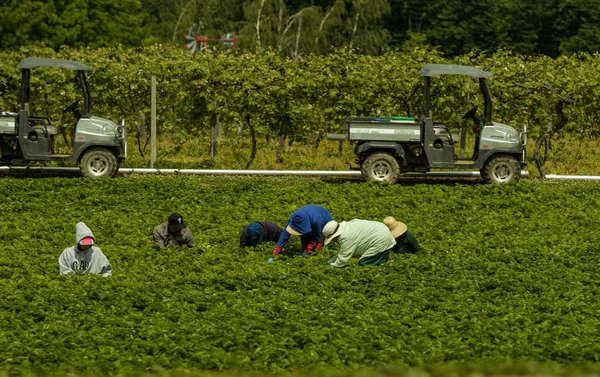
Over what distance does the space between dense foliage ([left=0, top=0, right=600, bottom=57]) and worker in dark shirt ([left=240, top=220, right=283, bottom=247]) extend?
23791 mm

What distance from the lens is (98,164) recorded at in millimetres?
23906

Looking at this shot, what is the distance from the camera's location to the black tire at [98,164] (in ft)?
78.1

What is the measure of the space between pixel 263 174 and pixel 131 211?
20.0 feet

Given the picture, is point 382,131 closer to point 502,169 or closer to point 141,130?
point 502,169

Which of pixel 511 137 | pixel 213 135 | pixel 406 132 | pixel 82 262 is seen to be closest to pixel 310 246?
pixel 82 262

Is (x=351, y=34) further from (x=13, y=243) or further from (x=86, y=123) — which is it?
(x=13, y=243)

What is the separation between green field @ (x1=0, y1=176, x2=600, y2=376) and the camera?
1041 cm

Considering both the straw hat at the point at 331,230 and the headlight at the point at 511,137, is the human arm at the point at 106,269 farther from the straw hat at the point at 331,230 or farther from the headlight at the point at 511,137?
the headlight at the point at 511,137

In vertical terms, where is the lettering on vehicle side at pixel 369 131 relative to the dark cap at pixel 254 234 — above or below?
above

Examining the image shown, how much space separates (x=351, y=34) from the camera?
6700 centimetres

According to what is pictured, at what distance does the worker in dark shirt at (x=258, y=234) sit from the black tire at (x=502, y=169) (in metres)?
8.03

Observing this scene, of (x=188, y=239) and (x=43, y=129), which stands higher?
(x=43, y=129)

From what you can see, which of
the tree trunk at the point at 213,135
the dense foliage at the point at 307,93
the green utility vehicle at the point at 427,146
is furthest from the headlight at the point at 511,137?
the tree trunk at the point at 213,135

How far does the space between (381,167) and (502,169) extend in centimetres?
277
